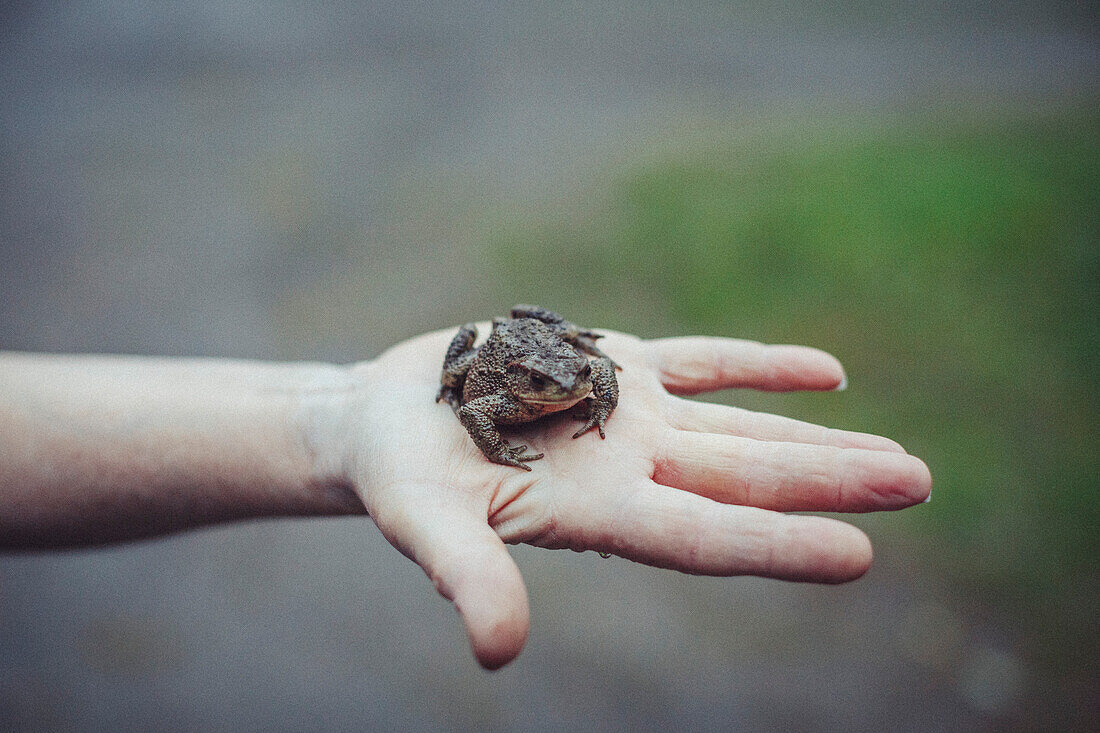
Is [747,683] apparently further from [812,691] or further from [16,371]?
[16,371]

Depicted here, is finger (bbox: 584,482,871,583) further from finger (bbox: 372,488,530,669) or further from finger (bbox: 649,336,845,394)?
finger (bbox: 649,336,845,394)

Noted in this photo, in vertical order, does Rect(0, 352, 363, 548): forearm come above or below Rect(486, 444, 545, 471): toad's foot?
below

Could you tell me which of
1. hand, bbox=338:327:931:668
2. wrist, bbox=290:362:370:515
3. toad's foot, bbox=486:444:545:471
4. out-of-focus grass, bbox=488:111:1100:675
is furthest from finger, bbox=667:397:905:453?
out-of-focus grass, bbox=488:111:1100:675

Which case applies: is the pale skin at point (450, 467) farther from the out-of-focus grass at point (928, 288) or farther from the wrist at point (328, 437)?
the out-of-focus grass at point (928, 288)

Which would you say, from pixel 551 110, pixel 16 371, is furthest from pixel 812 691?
pixel 551 110

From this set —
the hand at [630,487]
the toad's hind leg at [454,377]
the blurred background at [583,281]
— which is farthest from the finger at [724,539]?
the blurred background at [583,281]

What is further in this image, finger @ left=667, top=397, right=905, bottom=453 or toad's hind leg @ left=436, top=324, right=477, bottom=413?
toad's hind leg @ left=436, top=324, right=477, bottom=413

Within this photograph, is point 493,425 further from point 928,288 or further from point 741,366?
point 928,288

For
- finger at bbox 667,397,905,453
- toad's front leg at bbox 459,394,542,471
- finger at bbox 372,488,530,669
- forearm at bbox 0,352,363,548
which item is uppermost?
finger at bbox 667,397,905,453
